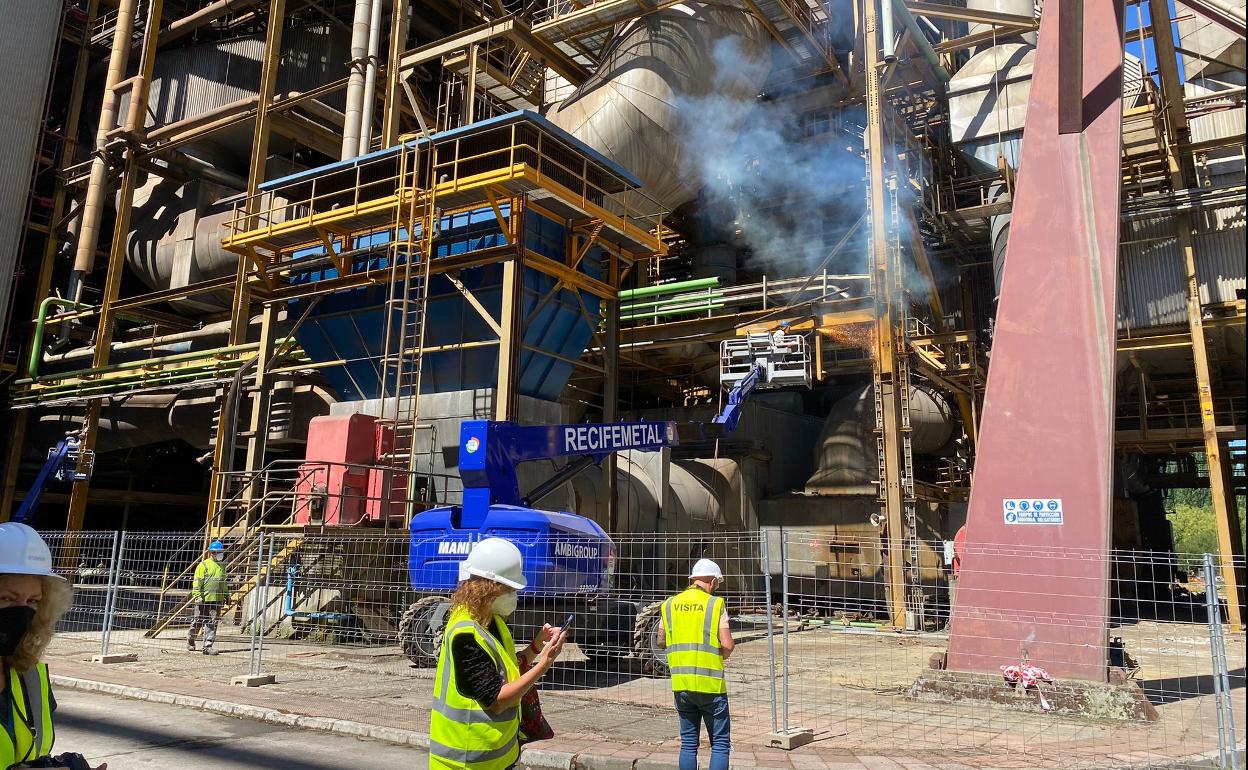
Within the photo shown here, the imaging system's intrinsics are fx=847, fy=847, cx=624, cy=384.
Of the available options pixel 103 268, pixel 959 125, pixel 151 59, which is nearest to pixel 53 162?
pixel 103 268

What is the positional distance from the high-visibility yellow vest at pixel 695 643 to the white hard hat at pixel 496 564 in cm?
250

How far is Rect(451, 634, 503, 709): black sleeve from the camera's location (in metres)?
2.88

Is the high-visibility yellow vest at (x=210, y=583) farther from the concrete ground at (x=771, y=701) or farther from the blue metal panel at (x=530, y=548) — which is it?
the blue metal panel at (x=530, y=548)

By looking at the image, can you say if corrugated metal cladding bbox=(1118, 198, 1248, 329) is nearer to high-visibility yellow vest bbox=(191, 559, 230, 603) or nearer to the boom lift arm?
the boom lift arm

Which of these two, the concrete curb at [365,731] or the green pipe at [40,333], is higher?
the green pipe at [40,333]

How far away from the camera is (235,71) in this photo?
27078 mm

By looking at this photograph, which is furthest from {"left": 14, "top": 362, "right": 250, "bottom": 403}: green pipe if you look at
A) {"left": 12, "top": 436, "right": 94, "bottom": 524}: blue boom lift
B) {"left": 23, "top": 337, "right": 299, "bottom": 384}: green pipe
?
{"left": 12, "top": 436, "right": 94, "bottom": 524}: blue boom lift

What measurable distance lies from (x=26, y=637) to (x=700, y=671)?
12.2 feet

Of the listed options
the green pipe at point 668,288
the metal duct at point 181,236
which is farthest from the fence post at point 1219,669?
the metal duct at point 181,236

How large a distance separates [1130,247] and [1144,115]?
2924 mm

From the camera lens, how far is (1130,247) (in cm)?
1948

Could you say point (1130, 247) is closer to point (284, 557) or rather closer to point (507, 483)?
point (507, 483)

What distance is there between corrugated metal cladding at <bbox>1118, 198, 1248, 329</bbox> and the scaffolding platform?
36.3 ft

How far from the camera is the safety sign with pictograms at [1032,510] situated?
8.81 meters
